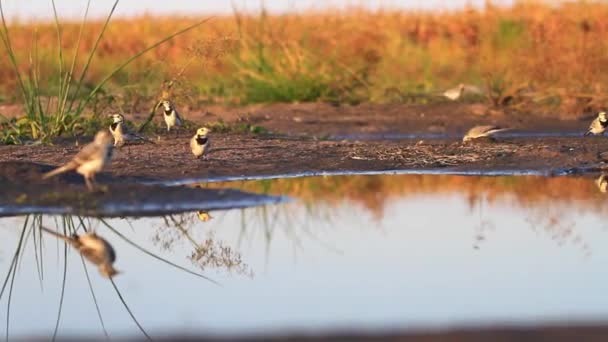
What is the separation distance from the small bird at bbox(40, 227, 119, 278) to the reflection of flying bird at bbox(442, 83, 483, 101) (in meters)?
12.3

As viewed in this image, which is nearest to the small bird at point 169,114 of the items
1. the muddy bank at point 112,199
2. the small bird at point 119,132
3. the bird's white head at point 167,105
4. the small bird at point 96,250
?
the bird's white head at point 167,105

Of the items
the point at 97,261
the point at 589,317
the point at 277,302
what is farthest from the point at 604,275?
the point at 97,261

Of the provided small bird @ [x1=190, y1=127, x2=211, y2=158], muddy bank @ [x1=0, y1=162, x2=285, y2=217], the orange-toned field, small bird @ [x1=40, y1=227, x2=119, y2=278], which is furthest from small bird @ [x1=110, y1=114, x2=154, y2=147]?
small bird @ [x1=40, y1=227, x2=119, y2=278]

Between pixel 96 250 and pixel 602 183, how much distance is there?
578 centimetres

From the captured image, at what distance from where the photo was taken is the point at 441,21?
36469mm

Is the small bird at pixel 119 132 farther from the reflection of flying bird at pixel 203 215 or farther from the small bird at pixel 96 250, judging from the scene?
the small bird at pixel 96 250

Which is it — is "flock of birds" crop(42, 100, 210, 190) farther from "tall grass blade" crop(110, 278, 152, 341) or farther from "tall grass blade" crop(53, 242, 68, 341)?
"tall grass blade" crop(110, 278, 152, 341)

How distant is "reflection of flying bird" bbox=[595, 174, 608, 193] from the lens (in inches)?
472

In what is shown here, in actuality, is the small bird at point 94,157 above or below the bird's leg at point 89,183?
above

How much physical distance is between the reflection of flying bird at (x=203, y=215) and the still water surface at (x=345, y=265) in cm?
7

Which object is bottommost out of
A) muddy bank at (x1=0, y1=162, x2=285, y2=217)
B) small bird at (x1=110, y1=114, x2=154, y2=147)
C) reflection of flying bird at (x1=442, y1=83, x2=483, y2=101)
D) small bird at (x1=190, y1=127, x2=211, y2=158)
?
muddy bank at (x1=0, y1=162, x2=285, y2=217)

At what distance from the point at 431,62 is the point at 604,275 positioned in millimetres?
20210

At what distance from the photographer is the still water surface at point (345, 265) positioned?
21.6 feet

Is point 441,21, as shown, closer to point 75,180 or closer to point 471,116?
point 471,116
